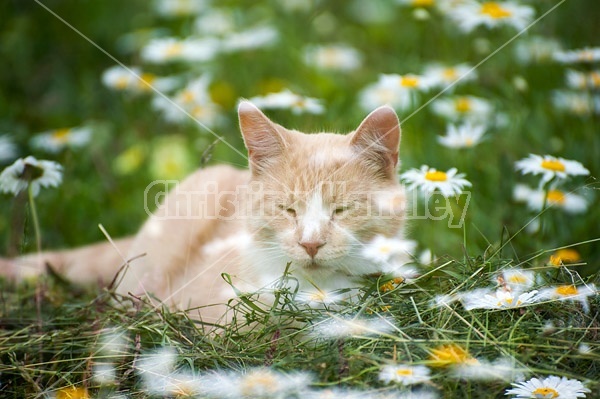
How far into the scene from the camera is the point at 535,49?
3930 millimetres

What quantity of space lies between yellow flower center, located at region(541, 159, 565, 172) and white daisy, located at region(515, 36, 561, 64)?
1399mm

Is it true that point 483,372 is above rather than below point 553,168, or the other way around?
below

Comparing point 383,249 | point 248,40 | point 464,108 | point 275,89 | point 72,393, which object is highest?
point 248,40

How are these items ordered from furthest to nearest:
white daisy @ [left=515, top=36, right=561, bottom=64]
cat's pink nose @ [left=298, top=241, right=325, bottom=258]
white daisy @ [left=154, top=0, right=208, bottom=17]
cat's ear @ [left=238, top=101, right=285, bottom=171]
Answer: white daisy @ [left=154, top=0, right=208, bottom=17], white daisy @ [left=515, top=36, right=561, bottom=64], cat's ear @ [left=238, top=101, right=285, bottom=171], cat's pink nose @ [left=298, top=241, right=325, bottom=258]

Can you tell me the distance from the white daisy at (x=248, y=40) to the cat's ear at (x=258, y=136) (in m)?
1.86

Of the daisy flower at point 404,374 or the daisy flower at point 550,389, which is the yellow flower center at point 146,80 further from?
the daisy flower at point 550,389

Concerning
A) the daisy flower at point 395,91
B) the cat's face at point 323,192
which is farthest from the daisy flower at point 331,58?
the cat's face at point 323,192

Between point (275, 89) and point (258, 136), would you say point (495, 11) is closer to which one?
point (275, 89)

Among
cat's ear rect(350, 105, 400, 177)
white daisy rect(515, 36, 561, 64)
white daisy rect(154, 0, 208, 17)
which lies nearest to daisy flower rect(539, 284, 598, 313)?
cat's ear rect(350, 105, 400, 177)

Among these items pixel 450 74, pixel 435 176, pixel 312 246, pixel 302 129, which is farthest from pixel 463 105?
pixel 312 246

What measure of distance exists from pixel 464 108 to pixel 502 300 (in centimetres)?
182

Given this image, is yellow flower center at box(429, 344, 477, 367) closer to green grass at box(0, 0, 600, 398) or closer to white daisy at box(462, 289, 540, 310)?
green grass at box(0, 0, 600, 398)

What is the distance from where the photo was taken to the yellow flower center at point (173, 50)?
3947 millimetres

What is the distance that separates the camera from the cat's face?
221 cm
